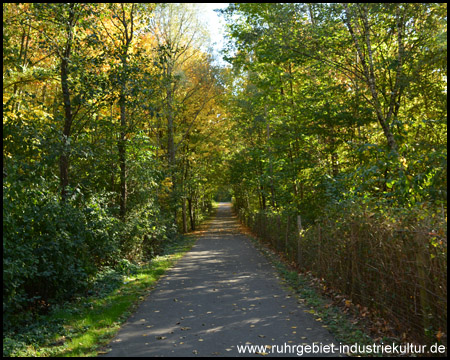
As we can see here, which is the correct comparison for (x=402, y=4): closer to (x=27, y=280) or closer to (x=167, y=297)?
(x=167, y=297)

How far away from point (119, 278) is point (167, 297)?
2435 millimetres

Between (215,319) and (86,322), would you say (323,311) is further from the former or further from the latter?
(86,322)

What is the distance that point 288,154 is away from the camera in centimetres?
1656

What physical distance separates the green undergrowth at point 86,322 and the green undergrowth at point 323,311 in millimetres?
3729

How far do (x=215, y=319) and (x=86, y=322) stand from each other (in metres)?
2.44

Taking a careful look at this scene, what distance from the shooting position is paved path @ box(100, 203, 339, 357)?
5.59 meters

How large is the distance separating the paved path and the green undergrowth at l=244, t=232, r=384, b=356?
0.60 ft

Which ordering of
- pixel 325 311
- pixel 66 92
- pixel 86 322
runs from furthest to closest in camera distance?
pixel 66 92, pixel 325 311, pixel 86 322

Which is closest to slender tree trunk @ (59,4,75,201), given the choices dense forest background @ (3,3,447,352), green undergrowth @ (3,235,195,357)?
dense forest background @ (3,3,447,352)

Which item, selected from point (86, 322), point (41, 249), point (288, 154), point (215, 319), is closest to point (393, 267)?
point (215, 319)

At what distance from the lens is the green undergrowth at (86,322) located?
555 cm

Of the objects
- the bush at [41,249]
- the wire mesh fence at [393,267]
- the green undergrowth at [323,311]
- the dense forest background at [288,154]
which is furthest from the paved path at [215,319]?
the bush at [41,249]

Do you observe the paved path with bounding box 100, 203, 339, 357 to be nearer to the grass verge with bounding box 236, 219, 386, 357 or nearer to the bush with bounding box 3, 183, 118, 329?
the grass verge with bounding box 236, 219, 386, 357

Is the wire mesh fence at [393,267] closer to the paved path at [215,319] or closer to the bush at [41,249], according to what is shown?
the paved path at [215,319]
